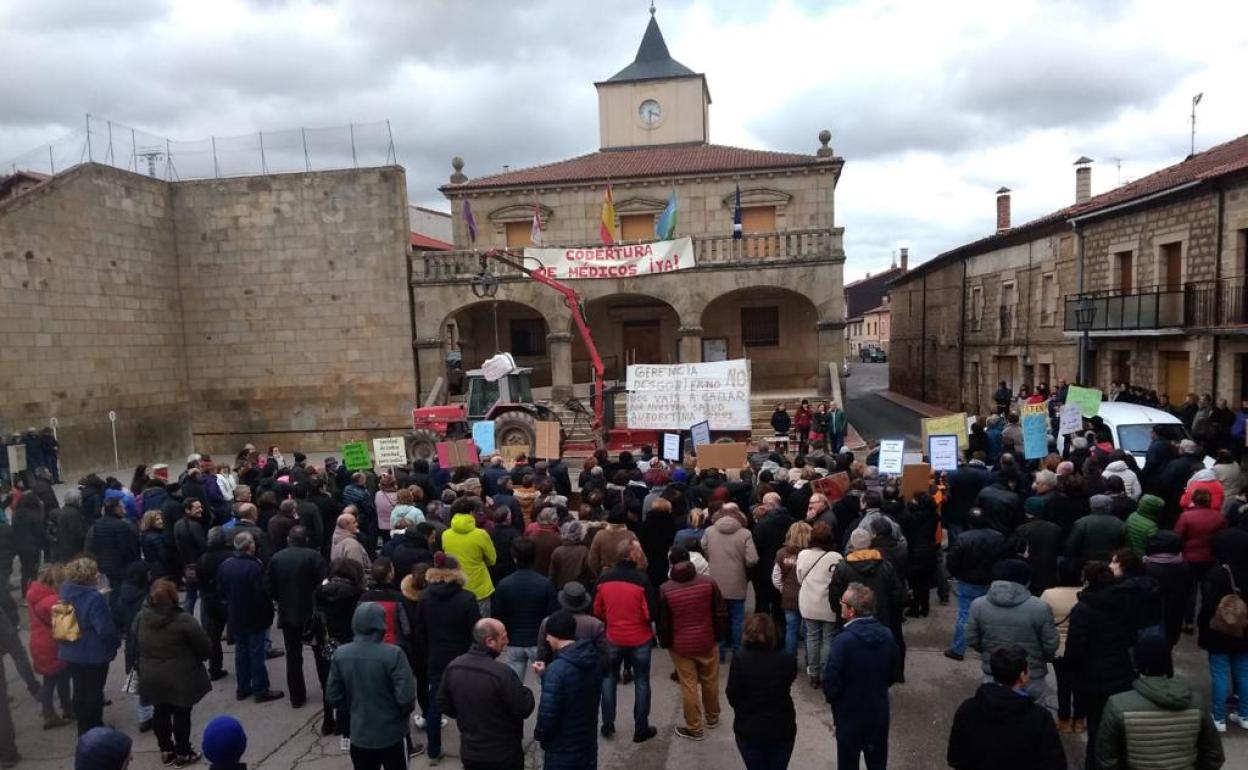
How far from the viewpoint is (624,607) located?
5.71 m

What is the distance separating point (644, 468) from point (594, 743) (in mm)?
6518

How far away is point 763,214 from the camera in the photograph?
24750 millimetres

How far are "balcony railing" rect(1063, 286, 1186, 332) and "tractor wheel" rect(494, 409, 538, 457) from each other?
12205mm

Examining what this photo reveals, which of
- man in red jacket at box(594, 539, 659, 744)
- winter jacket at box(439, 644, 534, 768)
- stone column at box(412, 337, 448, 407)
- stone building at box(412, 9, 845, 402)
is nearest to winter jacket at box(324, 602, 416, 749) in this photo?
winter jacket at box(439, 644, 534, 768)

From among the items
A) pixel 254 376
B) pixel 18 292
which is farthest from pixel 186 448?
pixel 18 292

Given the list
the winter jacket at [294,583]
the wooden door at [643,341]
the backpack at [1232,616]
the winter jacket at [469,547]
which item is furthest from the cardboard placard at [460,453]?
the wooden door at [643,341]

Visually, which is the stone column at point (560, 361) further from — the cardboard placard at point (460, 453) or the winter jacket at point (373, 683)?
the winter jacket at point (373, 683)

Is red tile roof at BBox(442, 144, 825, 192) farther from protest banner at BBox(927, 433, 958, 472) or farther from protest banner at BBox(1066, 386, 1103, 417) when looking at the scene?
protest banner at BBox(927, 433, 958, 472)

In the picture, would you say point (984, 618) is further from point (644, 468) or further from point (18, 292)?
point (18, 292)

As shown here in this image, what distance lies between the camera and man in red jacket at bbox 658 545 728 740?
18.3 feet

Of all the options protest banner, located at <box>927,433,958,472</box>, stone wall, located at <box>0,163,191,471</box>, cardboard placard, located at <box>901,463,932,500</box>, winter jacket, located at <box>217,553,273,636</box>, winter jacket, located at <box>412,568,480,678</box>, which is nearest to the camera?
winter jacket, located at <box>412,568,480,678</box>

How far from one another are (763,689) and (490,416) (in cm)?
1315

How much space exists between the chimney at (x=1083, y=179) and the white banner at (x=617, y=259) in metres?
15.1

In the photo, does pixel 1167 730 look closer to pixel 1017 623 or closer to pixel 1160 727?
pixel 1160 727
